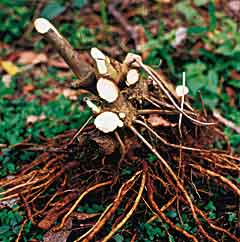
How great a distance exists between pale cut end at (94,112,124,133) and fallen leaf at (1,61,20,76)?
39.8 inches

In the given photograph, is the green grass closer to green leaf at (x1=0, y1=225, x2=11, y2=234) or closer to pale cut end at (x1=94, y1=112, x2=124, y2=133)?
green leaf at (x1=0, y1=225, x2=11, y2=234)

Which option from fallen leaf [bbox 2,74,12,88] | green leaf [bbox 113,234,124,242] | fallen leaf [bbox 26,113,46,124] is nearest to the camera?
green leaf [bbox 113,234,124,242]

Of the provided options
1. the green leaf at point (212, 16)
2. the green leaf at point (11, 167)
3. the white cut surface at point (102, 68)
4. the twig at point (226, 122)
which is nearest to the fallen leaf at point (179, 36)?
the green leaf at point (212, 16)

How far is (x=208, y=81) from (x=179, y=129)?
2.22 feet

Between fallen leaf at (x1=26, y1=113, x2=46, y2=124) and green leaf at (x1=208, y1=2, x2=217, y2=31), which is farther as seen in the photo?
green leaf at (x1=208, y1=2, x2=217, y2=31)

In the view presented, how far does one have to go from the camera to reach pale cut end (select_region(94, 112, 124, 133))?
1375 mm

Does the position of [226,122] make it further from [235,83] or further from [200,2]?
[200,2]

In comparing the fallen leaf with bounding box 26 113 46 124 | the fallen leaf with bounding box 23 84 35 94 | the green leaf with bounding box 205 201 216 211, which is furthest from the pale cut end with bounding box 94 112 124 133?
the fallen leaf with bounding box 23 84 35 94

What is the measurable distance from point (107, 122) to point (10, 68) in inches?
42.1

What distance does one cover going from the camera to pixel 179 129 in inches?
56.6

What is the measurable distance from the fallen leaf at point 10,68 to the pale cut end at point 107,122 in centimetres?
101

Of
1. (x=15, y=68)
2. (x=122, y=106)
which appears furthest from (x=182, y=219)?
(x=15, y=68)

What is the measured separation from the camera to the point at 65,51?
150cm

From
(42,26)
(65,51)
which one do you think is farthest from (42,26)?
(65,51)
